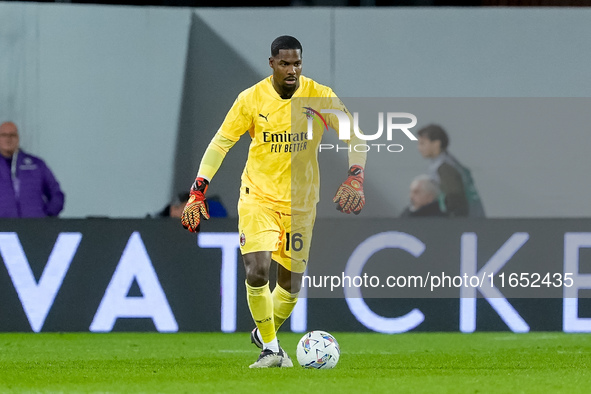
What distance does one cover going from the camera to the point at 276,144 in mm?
7105

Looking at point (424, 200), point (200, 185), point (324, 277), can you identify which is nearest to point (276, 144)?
point (200, 185)

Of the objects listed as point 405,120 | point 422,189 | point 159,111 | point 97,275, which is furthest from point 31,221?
point 405,120

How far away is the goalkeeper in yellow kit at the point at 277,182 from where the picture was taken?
22.5ft

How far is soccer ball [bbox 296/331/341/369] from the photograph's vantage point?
6664 millimetres

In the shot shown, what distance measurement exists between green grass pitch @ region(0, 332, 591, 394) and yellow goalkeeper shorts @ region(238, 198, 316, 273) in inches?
28.2

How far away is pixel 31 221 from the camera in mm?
9609

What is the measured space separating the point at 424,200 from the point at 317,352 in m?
4.09

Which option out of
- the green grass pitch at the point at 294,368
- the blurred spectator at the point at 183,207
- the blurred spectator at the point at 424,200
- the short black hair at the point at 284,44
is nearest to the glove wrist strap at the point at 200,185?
the short black hair at the point at 284,44

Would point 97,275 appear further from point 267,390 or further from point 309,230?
point 267,390

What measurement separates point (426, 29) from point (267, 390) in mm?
7112

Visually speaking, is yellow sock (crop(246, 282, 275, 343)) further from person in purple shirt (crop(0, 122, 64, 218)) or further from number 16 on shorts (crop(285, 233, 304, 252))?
person in purple shirt (crop(0, 122, 64, 218))

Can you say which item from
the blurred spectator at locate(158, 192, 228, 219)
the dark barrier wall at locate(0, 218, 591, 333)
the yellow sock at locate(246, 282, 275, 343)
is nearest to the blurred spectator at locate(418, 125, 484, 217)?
the dark barrier wall at locate(0, 218, 591, 333)

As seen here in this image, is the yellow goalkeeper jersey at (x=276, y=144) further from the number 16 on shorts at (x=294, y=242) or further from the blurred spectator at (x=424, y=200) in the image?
the blurred spectator at (x=424, y=200)

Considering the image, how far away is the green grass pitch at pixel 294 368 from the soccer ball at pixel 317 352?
0.07 metres
